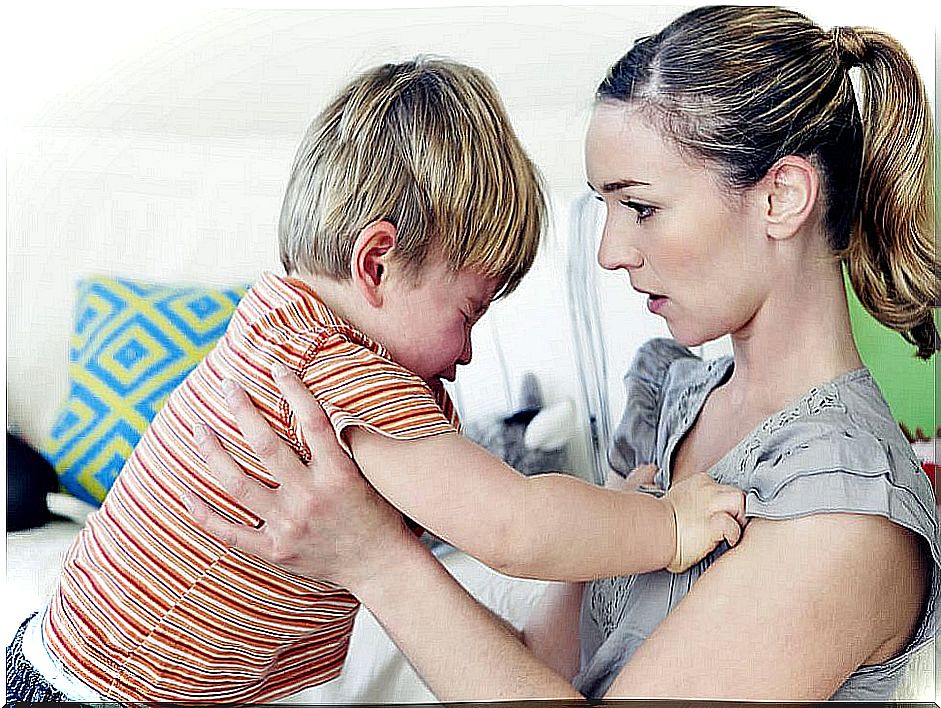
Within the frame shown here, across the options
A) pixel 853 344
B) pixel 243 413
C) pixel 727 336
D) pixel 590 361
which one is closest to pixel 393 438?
pixel 243 413

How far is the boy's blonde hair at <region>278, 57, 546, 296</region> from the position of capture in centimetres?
117

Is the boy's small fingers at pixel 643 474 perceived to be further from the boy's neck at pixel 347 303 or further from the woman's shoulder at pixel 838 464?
the boy's neck at pixel 347 303

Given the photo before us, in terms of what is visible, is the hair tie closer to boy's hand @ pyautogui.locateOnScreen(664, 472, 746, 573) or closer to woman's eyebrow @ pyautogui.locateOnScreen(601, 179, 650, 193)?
woman's eyebrow @ pyautogui.locateOnScreen(601, 179, 650, 193)

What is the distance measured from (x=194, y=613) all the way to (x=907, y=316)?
0.82 meters

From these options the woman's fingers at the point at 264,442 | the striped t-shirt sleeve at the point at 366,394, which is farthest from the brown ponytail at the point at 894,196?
the woman's fingers at the point at 264,442

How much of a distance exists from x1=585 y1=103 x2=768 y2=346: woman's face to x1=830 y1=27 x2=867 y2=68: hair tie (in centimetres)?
18

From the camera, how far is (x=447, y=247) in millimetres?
1170

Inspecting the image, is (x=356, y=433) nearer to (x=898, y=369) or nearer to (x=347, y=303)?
(x=347, y=303)

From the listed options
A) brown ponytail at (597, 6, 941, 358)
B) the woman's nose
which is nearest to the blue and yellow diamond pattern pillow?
the woman's nose

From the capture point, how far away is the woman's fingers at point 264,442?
1126 mm

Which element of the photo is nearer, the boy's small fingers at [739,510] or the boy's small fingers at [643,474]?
the boy's small fingers at [739,510]

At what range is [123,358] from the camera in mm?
1248

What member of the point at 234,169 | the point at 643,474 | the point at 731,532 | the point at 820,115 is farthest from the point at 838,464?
the point at 234,169

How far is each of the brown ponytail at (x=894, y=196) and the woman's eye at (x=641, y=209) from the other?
204mm
